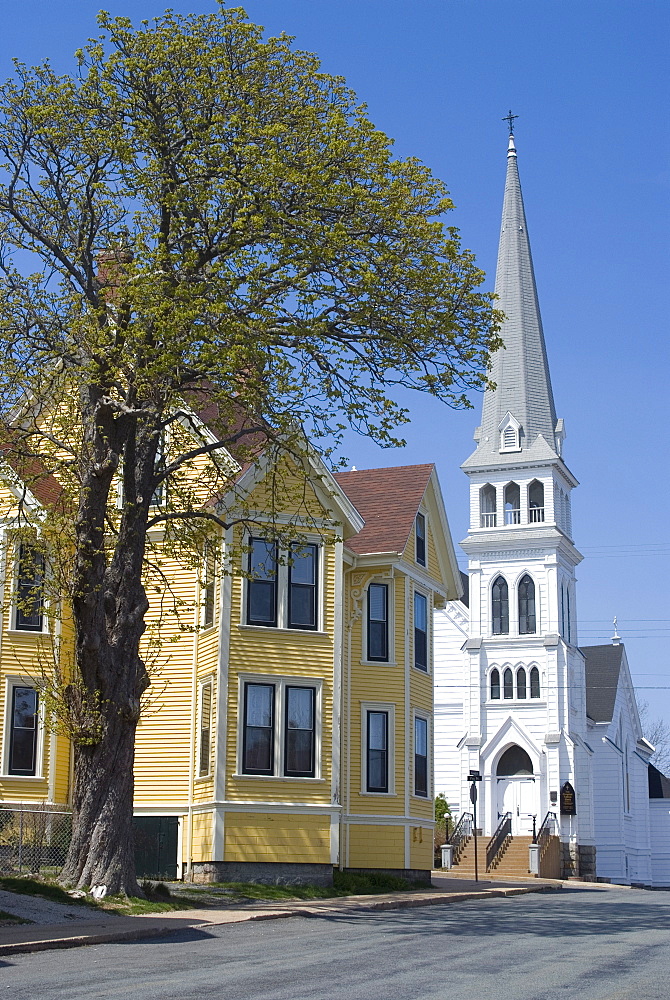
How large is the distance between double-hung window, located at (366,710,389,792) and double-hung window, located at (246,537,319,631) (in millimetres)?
3559

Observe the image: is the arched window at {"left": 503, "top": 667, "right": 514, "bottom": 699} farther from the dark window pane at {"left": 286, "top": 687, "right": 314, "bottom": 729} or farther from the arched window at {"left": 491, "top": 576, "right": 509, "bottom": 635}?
the dark window pane at {"left": 286, "top": 687, "right": 314, "bottom": 729}

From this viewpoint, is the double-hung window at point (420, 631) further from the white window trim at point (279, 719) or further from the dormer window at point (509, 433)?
the dormer window at point (509, 433)

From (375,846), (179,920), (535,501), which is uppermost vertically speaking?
(535,501)

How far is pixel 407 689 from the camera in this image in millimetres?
31078

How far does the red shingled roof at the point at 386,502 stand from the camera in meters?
31.5

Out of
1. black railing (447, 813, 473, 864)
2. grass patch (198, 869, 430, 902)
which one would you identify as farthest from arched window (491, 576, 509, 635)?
grass patch (198, 869, 430, 902)

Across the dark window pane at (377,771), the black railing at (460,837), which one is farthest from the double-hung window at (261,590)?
the black railing at (460,837)

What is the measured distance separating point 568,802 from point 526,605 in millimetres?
9639

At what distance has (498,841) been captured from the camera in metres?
49.0

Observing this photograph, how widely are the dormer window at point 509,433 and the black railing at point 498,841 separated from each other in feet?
59.9

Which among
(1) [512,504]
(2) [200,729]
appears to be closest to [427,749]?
(2) [200,729]

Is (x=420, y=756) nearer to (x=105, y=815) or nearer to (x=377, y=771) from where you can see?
(x=377, y=771)

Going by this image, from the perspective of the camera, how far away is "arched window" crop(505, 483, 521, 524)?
6112 cm

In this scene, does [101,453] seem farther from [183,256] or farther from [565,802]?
[565,802]
